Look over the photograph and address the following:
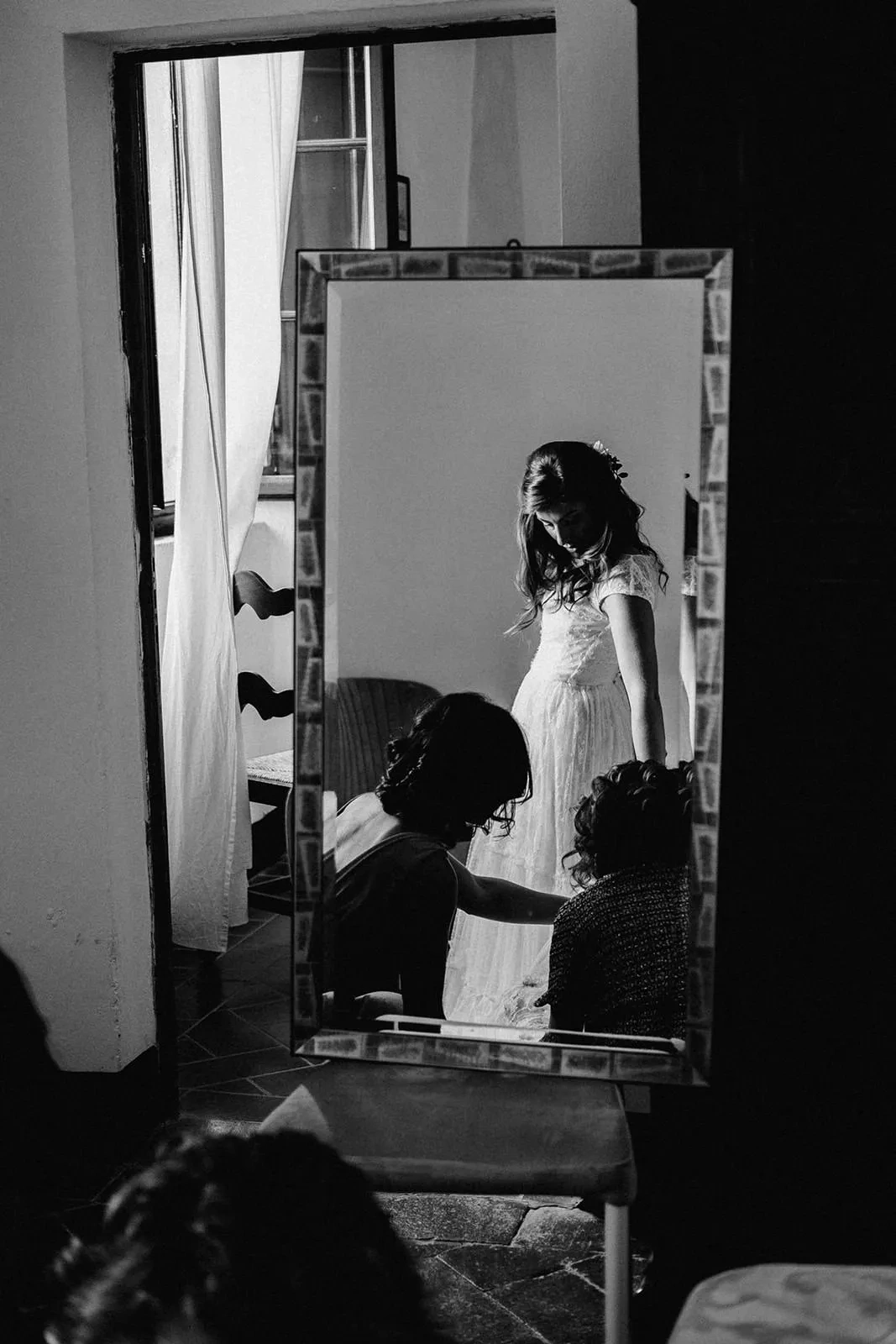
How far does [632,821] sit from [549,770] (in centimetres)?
14

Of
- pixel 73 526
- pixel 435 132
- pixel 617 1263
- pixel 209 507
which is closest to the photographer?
pixel 617 1263

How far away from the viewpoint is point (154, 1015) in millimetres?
2896

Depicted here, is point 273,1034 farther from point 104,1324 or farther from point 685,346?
point 104,1324

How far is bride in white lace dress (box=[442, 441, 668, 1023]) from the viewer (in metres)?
1.89

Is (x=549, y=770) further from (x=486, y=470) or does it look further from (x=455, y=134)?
(x=455, y=134)

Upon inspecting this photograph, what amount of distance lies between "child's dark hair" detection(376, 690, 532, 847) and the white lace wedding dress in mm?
21

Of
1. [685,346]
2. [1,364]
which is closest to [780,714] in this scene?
[685,346]

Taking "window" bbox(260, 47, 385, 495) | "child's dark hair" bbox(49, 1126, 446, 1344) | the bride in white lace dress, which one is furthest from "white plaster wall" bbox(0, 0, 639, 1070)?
"child's dark hair" bbox(49, 1126, 446, 1344)

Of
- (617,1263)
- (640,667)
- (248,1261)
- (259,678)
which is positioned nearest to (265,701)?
(259,678)

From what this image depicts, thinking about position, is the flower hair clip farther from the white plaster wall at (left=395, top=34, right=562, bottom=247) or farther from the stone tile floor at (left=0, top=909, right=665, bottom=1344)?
the white plaster wall at (left=395, top=34, right=562, bottom=247)

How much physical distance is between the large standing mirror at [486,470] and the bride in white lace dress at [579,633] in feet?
0.07

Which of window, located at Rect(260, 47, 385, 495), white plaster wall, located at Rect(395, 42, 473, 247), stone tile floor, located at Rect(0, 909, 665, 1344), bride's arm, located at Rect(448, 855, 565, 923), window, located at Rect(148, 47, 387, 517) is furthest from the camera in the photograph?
white plaster wall, located at Rect(395, 42, 473, 247)

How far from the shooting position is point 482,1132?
1783 millimetres

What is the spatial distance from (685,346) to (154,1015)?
5.97 feet
